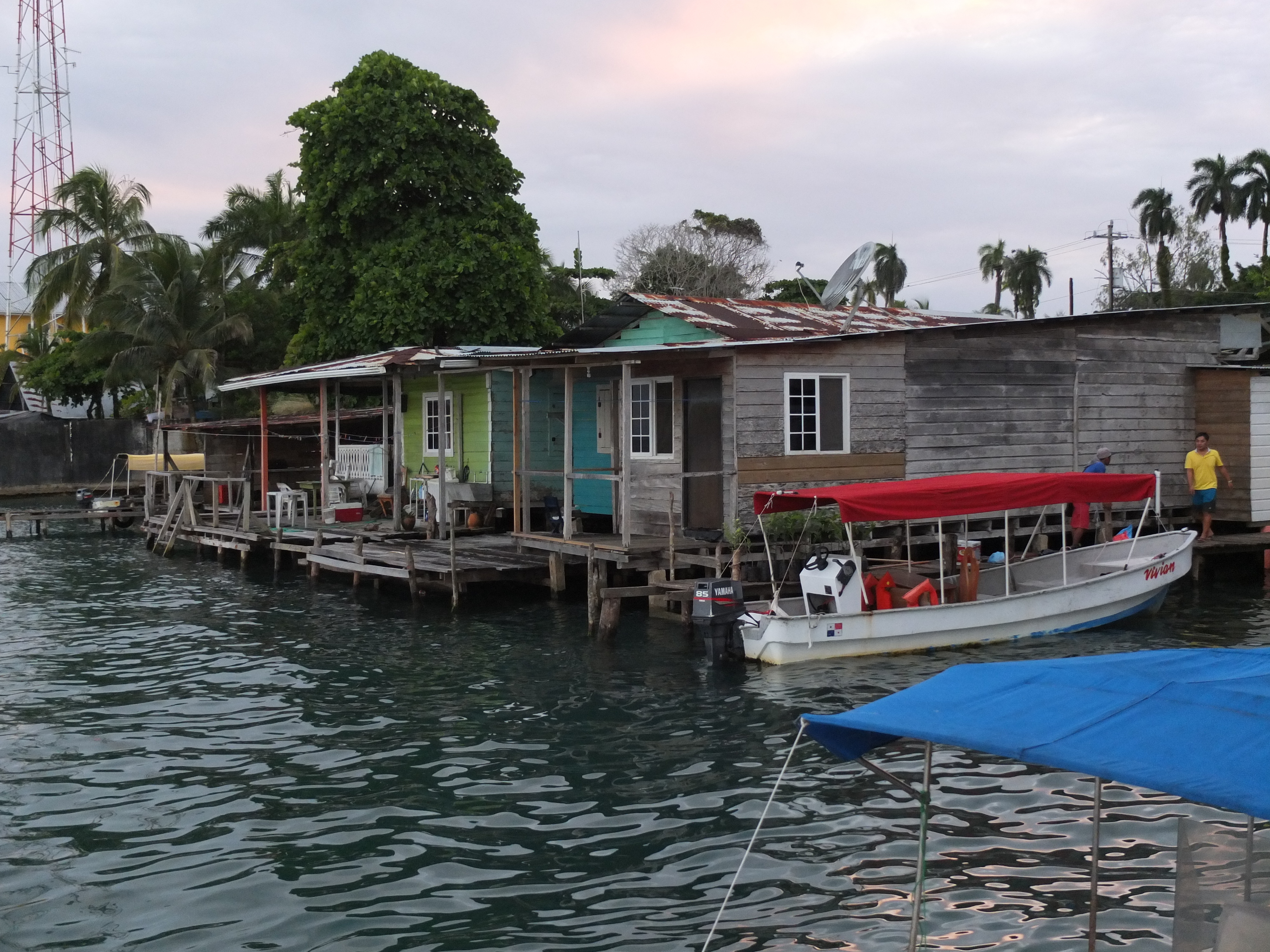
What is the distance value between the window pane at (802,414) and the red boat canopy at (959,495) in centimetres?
173

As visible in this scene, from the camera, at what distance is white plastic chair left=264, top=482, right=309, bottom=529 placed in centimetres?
2470

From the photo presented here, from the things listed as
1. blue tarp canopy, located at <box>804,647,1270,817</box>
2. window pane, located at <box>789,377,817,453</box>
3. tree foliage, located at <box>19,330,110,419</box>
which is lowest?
blue tarp canopy, located at <box>804,647,1270,817</box>

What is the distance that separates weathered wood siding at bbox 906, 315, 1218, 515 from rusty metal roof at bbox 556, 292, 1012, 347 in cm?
64

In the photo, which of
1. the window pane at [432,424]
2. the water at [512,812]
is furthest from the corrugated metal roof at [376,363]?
the water at [512,812]

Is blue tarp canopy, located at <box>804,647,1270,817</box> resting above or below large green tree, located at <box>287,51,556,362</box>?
below

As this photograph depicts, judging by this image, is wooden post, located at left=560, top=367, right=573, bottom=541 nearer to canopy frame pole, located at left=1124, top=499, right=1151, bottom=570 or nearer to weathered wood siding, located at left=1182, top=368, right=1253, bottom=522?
canopy frame pole, located at left=1124, top=499, right=1151, bottom=570

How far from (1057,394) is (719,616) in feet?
31.5

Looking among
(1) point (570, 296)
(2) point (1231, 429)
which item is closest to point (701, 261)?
(1) point (570, 296)

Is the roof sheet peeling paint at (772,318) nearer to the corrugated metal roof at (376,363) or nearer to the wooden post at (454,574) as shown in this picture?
the corrugated metal roof at (376,363)

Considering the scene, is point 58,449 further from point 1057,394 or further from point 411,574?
point 1057,394

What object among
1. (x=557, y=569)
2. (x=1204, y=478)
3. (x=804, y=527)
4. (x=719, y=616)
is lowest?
(x=719, y=616)

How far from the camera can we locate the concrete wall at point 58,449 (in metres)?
46.2

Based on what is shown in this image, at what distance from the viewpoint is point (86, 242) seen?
4188cm

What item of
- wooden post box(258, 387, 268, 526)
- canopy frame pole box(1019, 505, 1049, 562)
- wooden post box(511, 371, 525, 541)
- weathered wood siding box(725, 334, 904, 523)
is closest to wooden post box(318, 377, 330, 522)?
wooden post box(258, 387, 268, 526)
